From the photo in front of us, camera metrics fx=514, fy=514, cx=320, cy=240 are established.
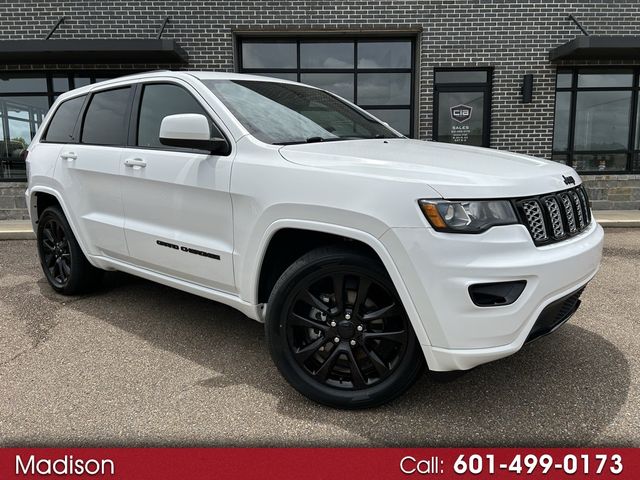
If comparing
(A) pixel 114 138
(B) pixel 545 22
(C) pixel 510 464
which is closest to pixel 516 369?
(C) pixel 510 464

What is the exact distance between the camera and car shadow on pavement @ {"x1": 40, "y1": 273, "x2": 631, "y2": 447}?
249 cm

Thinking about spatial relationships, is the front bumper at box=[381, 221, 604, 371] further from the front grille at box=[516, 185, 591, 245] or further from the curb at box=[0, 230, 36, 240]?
the curb at box=[0, 230, 36, 240]

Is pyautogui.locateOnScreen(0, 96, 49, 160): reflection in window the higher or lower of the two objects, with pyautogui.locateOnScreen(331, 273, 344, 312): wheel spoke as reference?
higher

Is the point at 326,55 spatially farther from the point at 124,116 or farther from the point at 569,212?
the point at 569,212

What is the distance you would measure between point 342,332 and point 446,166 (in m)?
0.98

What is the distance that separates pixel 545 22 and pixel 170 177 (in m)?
8.64

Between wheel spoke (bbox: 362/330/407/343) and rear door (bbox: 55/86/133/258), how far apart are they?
2.07 metres

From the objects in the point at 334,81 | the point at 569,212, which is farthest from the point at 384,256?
the point at 334,81

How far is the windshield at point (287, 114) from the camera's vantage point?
3074 millimetres

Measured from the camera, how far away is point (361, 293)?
2.55 m

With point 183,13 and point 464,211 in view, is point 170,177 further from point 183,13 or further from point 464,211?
point 183,13

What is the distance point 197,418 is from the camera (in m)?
2.66

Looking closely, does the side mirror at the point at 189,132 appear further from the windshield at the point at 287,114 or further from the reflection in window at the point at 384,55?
the reflection in window at the point at 384,55

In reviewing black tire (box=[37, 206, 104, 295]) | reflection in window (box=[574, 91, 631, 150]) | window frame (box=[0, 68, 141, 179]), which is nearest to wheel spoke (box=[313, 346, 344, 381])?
black tire (box=[37, 206, 104, 295])
